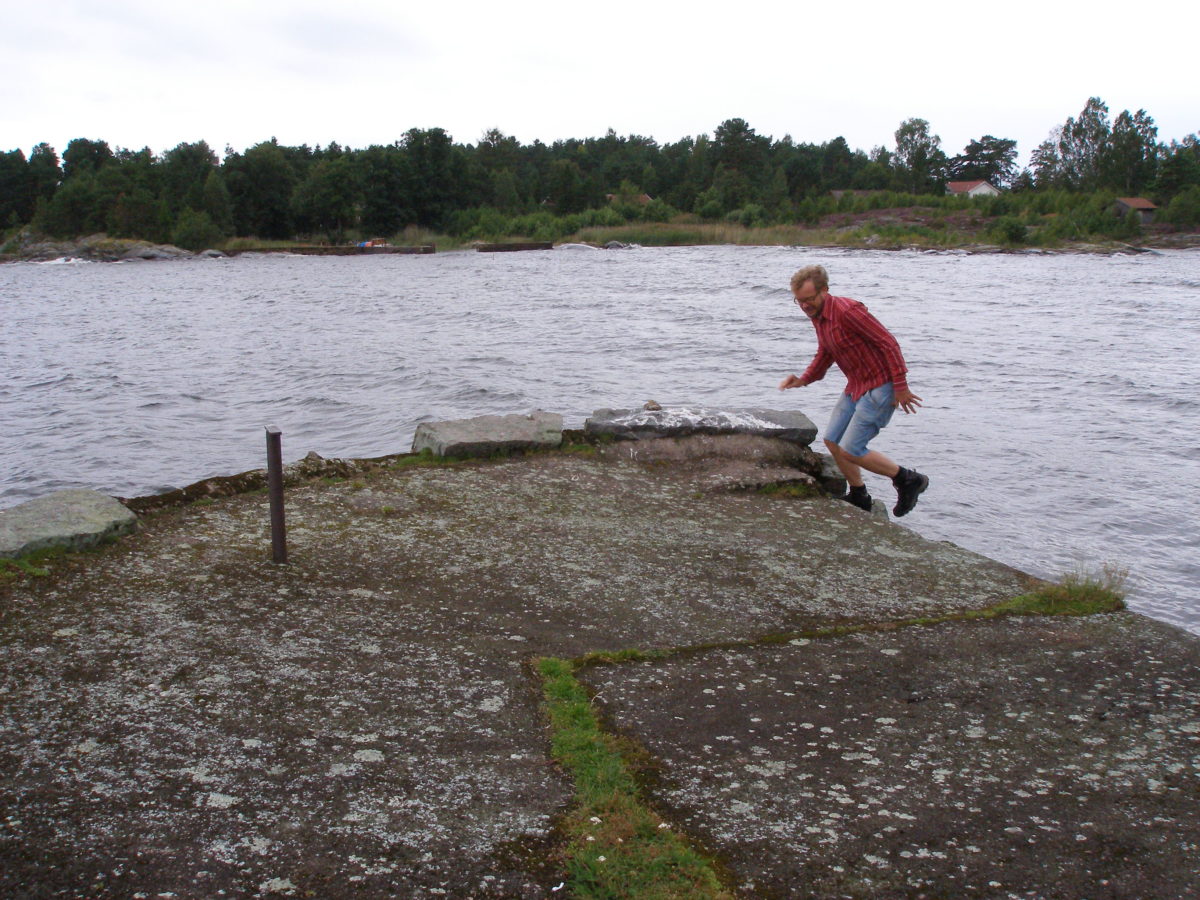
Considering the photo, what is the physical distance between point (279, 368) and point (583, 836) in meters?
18.1

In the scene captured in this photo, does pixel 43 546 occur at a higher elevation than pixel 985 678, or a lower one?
higher

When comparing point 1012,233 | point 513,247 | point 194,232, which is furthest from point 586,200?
point 1012,233

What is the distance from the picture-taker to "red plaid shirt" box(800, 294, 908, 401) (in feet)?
21.5

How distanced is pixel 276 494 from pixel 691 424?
12.8ft

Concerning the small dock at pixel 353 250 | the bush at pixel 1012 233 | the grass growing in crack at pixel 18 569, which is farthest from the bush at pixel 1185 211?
the grass growing in crack at pixel 18 569

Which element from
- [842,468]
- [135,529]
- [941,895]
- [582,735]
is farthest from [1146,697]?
[135,529]

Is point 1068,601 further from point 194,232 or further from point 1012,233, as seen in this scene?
point 194,232

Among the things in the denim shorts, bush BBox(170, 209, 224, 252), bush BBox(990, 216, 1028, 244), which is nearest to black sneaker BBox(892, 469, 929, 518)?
the denim shorts

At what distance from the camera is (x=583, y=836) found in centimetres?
288

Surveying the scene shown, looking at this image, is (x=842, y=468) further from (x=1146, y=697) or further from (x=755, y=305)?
(x=755, y=305)

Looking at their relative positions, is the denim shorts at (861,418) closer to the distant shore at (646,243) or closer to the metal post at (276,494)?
the metal post at (276,494)

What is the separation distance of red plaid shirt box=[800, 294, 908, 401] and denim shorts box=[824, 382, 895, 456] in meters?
0.07

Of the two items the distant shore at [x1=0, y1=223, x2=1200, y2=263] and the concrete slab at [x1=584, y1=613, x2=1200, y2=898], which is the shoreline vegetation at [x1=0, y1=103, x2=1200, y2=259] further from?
the concrete slab at [x1=584, y1=613, x2=1200, y2=898]

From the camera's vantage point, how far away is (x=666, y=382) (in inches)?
668
